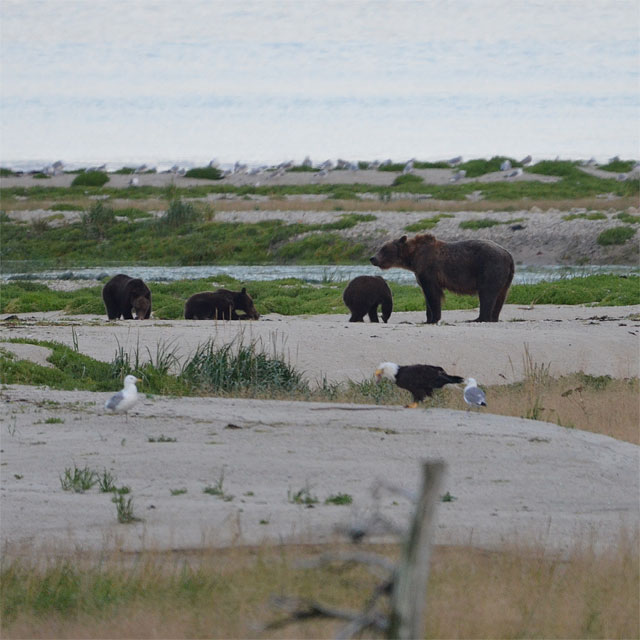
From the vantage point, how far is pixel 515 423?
930 cm

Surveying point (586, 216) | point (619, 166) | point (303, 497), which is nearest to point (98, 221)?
point (586, 216)

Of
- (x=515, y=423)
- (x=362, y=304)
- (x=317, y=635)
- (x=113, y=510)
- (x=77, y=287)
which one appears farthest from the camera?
(x=77, y=287)

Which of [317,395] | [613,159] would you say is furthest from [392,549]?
[613,159]

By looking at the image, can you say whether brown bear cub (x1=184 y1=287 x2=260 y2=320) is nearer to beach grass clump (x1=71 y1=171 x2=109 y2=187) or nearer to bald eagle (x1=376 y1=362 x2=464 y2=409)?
bald eagle (x1=376 y1=362 x2=464 y2=409)

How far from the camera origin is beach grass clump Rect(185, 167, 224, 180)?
75.2 metres

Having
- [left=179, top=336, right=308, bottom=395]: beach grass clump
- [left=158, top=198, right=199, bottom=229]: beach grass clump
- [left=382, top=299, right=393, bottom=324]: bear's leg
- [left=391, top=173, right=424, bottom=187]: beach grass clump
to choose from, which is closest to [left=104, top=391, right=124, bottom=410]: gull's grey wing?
[left=179, top=336, right=308, bottom=395]: beach grass clump

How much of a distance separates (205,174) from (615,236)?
45399 millimetres

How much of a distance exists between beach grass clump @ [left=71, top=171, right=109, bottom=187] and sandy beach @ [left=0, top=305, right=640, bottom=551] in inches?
2444

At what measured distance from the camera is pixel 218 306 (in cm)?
1816

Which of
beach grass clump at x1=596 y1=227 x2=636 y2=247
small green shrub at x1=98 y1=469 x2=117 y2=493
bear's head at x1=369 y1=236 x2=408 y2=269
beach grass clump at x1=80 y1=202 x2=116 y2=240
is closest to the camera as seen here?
small green shrub at x1=98 y1=469 x2=117 y2=493

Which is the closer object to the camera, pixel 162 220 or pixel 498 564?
pixel 498 564

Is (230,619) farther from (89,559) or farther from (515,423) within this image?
(515,423)

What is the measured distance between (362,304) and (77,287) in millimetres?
11092

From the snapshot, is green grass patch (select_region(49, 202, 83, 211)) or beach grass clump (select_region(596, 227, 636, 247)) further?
green grass patch (select_region(49, 202, 83, 211))
